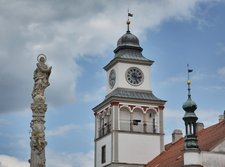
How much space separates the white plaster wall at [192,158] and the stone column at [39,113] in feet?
69.5

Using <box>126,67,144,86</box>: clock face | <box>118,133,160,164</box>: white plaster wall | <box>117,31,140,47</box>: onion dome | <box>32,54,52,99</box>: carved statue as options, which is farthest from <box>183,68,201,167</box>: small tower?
<box>32,54,52,99</box>: carved statue

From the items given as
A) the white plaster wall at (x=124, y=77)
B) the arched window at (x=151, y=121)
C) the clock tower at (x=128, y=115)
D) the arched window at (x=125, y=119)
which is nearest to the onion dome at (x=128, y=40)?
the clock tower at (x=128, y=115)

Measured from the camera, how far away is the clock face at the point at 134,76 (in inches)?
2222

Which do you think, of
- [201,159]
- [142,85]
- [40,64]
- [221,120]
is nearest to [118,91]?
[142,85]

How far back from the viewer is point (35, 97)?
22750 mm

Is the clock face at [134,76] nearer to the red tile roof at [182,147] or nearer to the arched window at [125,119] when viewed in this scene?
the arched window at [125,119]

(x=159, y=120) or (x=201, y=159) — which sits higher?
(x=159, y=120)

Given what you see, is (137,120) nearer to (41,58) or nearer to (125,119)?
(125,119)

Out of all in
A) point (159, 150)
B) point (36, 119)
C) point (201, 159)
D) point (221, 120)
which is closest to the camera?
point (36, 119)

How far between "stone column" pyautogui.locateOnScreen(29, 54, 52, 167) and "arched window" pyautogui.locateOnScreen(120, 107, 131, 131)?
31582mm

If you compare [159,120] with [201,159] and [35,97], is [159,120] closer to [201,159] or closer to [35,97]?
[201,159]

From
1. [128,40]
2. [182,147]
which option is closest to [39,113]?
[182,147]

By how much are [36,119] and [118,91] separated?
33.4 meters

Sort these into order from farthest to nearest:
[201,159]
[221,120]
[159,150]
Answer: [159,150] < [221,120] < [201,159]
